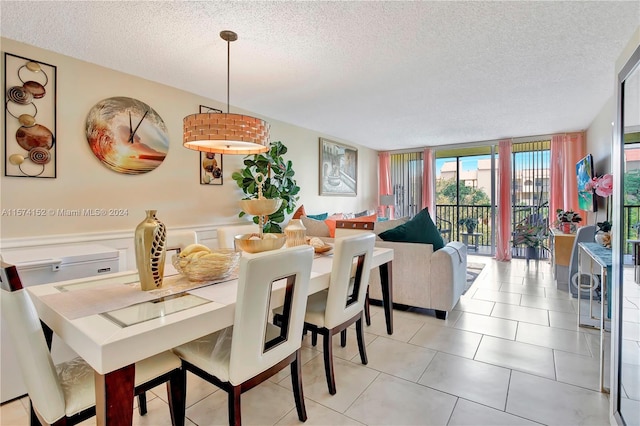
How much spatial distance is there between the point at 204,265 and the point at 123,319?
0.50 m

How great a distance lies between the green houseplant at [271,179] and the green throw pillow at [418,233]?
4.63 feet

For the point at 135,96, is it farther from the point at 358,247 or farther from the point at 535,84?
the point at 535,84

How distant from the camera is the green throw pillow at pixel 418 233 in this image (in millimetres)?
3139

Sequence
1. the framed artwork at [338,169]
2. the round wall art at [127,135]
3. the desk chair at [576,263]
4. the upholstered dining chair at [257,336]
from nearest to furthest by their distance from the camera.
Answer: the upholstered dining chair at [257,336]
the round wall art at [127,135]
the desk chair at [576,263]
the framed artwork at [338,169]

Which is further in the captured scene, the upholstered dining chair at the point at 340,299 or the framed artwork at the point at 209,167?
the framed artwork at the point at 209,167

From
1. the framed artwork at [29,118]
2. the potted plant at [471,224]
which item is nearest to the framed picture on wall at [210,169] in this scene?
the framed artwork at [29,118]

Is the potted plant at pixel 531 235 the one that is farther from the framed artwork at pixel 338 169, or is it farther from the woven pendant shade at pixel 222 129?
the woven pendant shade at pixel 222 129

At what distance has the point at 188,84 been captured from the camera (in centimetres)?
329

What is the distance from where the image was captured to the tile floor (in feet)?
5.58

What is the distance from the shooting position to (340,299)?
1.92 meters

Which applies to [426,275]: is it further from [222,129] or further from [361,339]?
[222,129]

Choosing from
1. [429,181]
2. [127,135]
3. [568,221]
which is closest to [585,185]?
[568,221]

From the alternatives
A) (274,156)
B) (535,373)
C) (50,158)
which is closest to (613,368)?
(535,373)

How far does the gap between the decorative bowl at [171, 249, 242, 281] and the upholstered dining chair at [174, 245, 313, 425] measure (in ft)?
1.00
